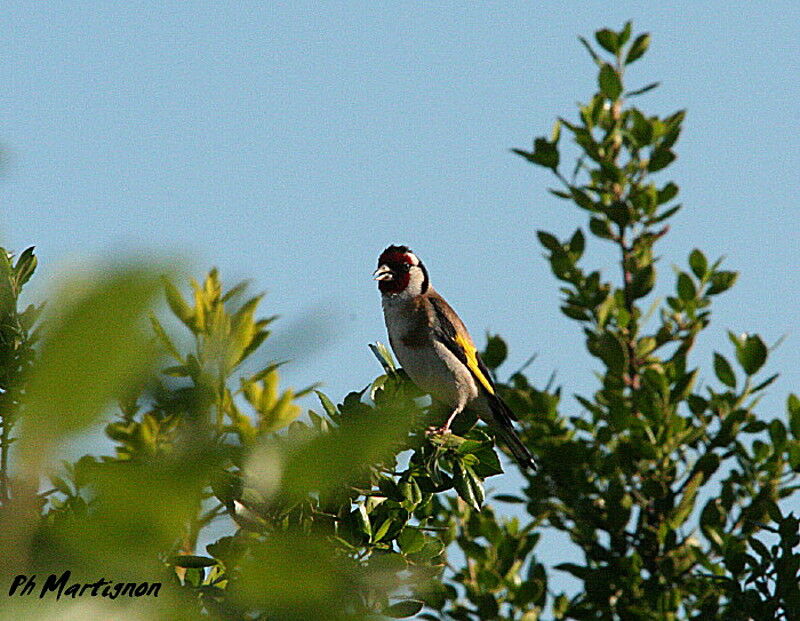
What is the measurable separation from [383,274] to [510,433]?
41.9 inches

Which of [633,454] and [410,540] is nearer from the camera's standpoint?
[410,540]

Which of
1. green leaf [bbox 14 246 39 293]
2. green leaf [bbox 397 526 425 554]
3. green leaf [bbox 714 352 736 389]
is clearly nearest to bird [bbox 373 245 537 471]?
green leaf [bbox 714 352 736 389]

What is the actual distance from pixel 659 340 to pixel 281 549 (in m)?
5.18

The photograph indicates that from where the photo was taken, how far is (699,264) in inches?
221

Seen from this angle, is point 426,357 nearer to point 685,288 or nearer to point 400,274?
point 400,274

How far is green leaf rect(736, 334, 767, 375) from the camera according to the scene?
5203 millimetres

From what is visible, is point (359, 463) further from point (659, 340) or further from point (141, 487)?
point (659, 340)

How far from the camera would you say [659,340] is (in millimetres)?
5480

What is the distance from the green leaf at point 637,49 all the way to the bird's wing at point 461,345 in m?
1.76

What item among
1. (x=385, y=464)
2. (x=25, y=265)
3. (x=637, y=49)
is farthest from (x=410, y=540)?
(x=637, y=49)

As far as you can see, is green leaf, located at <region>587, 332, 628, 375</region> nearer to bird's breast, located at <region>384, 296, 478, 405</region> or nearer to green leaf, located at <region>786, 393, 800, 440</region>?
bird's breast, located at <region>384, 296, 478, 405</region>

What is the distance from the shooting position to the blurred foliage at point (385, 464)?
0.45 metres

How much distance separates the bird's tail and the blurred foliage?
0.56ft

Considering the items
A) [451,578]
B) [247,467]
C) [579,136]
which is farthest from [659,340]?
[247,467]
